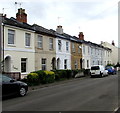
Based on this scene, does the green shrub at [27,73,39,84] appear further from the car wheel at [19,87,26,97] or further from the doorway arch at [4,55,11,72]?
the car wheel at [19,87,26,97]

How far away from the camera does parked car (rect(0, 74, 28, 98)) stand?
11094 millimetres

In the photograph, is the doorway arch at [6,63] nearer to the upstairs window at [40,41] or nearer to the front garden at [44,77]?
the front garden at [44,77]

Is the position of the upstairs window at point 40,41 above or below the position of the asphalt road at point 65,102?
above

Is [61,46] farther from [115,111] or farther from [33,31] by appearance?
[115,111]

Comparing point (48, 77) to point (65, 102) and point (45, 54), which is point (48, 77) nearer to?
point (45, 54)

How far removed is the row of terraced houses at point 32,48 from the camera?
1962 centimetres

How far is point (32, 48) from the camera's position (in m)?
22.8

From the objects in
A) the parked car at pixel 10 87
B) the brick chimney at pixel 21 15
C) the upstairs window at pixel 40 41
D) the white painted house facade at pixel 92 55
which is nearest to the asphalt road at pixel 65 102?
the parked car at pixel 10 87

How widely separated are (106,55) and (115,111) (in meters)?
48.4

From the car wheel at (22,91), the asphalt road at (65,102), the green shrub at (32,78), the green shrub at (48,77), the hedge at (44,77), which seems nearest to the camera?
the asphalt road at (65,102)

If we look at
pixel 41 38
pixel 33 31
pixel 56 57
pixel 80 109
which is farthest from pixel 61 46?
pixel 80 109

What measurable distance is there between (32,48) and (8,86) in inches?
→ 465

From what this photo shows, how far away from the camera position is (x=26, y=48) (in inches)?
858

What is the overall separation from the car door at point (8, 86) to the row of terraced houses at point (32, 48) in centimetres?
704
